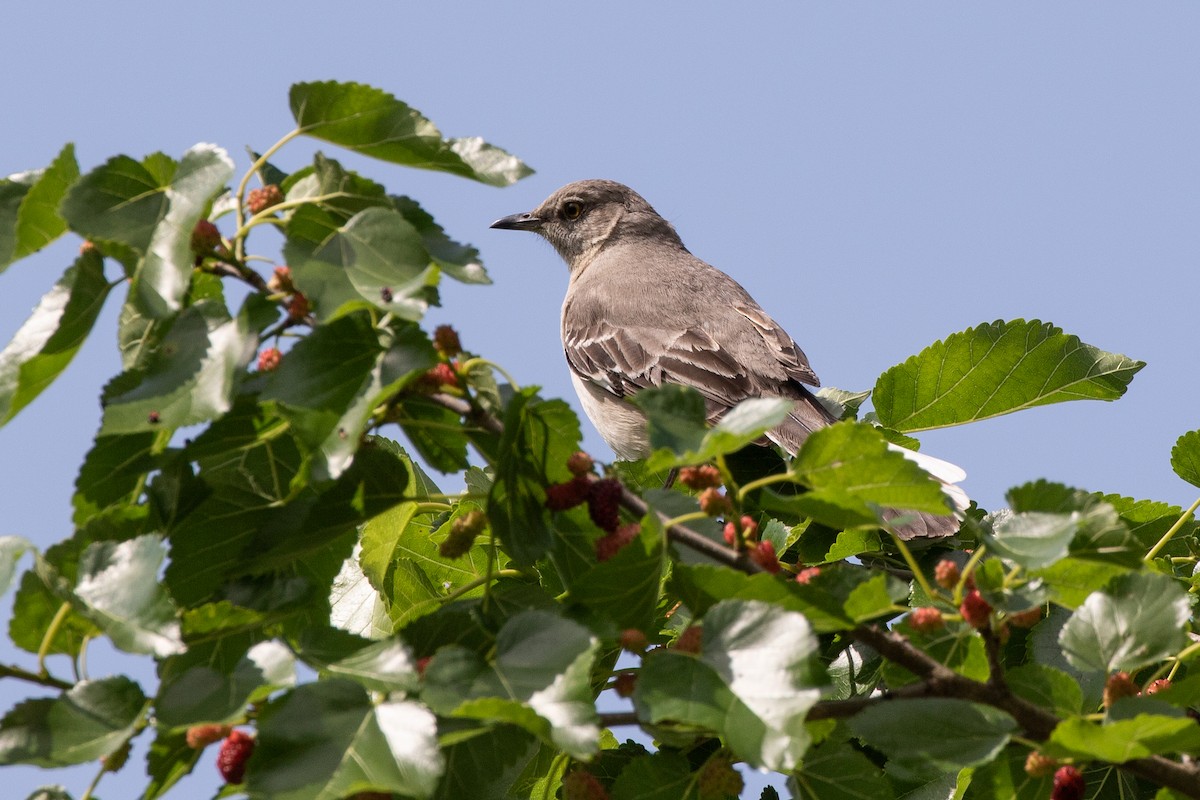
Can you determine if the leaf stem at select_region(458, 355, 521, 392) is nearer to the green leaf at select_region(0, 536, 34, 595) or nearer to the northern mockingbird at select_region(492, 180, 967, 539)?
the green leaf at select_region(0, 536, 34, 595)

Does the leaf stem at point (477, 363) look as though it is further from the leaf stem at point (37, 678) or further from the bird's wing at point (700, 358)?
the bird's wing at point (700, 358)

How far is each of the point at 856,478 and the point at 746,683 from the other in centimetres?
43

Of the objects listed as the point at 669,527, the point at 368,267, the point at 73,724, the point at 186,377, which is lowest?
the point at 73,724

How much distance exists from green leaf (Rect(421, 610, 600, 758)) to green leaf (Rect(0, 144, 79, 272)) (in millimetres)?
1182

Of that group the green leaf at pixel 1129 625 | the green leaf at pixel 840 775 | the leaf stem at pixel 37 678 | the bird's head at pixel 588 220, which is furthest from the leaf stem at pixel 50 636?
the bird's head at pixel 588 220

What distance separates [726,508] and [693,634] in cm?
34

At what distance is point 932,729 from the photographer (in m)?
2.23

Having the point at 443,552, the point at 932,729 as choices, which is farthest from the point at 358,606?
the point at 932,729

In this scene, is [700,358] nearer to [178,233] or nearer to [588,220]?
[588,220]

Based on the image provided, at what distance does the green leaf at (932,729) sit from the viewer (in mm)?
2201

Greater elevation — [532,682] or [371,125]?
[371,125]

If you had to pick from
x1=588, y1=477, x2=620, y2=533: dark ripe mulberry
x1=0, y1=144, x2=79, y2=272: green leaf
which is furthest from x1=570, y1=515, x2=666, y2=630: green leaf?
x1=0, y1=144, x2=79, y2=272: green leaf

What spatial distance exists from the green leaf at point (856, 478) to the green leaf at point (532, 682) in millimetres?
487

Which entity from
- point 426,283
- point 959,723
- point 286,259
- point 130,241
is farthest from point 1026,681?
point 130,241
